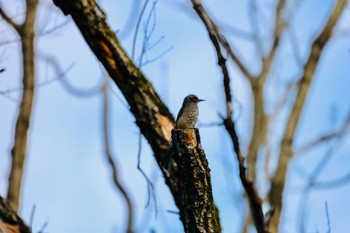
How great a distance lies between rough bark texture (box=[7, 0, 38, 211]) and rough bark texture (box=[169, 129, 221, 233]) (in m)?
2.92

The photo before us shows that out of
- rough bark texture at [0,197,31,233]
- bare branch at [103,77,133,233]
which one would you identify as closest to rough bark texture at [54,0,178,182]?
rough bark texture at [0,197,31,233]

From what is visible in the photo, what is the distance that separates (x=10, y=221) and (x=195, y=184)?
1.26 metres

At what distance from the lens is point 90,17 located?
530 cm

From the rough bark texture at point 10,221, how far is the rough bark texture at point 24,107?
2.06m

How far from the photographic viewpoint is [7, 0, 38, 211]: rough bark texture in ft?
24.1

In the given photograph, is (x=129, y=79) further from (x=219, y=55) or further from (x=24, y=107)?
(x=24, y=107)

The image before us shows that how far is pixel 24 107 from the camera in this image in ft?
25.7

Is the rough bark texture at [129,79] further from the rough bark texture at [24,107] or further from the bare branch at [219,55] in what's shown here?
the rough bark texture at [24,107]

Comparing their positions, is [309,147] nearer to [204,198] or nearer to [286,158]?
[286,158]

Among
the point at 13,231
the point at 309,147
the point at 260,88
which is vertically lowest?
the point at 13,231

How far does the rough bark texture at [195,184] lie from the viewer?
4.38 metres

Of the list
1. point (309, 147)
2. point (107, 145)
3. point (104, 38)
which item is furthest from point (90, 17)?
point (309, 147)

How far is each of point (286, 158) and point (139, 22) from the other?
5.38 metres

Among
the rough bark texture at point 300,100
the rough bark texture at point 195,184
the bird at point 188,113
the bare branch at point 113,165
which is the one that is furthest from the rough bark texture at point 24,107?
the rough bark texture at point 300,100
